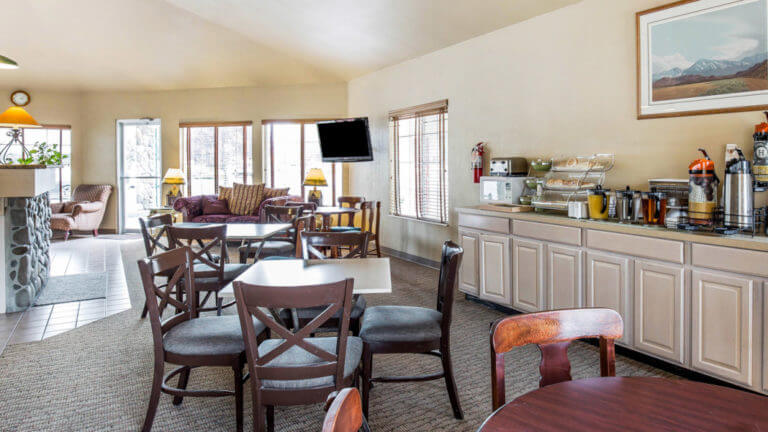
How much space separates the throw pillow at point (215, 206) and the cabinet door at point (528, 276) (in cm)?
Result: 580

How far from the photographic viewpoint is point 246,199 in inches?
339

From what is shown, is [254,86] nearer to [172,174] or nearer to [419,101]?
[172,174]

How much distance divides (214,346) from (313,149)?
7.16 m

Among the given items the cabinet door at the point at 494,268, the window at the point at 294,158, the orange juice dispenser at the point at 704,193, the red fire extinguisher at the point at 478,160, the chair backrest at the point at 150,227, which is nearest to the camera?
the orange juice dispenser at the point at 704,193

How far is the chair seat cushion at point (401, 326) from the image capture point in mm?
2551

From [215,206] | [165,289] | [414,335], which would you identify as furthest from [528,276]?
[215,206]

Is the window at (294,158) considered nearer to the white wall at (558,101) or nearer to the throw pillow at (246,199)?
the throw pillow at (246,199)

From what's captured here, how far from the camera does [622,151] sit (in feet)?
→ 13.2

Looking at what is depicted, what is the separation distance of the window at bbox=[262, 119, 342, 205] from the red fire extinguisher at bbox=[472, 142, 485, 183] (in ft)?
13.3

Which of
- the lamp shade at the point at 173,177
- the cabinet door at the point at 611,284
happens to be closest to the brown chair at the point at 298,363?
the cabinet door at the point at 611,284

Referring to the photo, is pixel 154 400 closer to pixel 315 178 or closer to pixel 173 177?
pixel 315 178

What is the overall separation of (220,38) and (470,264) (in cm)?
Answer: 597

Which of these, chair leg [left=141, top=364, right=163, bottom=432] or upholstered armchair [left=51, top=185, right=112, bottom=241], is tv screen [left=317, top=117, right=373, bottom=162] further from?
chair leg [left=141, top=364, right=163, bottom=432]

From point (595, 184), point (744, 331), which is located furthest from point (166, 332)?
point (595, 184)
